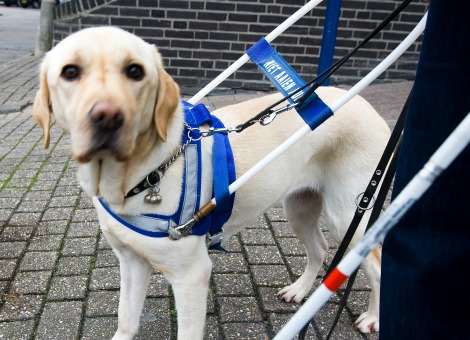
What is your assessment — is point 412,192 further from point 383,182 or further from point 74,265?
point 74,265

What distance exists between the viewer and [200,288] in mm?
2037

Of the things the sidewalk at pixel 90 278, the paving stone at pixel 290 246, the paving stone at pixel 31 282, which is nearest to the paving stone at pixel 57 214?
the sidewalk at pixel 90 278

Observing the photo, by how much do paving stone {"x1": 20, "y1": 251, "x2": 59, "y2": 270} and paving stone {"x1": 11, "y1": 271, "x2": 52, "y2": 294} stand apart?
0.24ft

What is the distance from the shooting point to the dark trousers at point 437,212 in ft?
3.79

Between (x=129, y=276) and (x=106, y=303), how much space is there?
1.99 ft

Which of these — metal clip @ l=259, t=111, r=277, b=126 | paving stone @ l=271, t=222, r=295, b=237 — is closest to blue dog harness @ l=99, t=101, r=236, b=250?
metal clip @ l=259, t=111, r=277, b=126

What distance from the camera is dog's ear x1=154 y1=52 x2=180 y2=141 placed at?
186 centimetres

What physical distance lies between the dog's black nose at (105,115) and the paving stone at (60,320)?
1.50 m

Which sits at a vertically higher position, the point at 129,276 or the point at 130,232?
the point at 130,232

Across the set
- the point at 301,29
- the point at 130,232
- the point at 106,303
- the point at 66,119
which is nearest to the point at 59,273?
the point at 106,303

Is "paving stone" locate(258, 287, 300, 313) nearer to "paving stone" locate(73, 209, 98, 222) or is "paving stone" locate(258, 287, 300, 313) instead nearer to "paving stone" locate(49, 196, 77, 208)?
"paving stone" locate(73, 209, 98, 222)

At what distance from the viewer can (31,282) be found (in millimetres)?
2934

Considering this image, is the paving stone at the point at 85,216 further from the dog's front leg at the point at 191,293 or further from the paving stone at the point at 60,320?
the dog's front leg at the point at 191,293

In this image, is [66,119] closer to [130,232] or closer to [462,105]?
[130,232]
